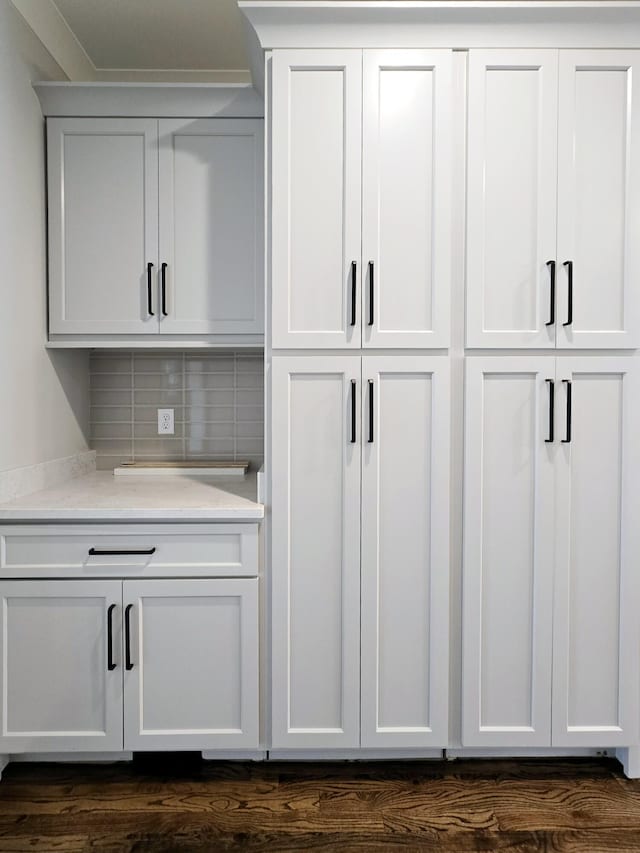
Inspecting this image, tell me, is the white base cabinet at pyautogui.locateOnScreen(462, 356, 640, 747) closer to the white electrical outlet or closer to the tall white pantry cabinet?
the tall white pantry cabinet

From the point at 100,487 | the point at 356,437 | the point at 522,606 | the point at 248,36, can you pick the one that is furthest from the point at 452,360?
the point at 100,487

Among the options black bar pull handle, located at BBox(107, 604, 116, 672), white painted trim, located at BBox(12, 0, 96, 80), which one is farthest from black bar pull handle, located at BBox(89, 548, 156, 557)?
white painted trim, located at BBox(12, 0, 96, 80)

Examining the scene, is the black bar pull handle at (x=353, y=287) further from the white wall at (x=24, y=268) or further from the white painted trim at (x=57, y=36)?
the white painted trim at (x=57, y=36)

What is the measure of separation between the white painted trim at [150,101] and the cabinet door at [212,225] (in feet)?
0.13

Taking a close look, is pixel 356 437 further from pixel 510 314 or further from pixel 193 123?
pixel 193 123

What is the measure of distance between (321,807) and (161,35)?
9.38 ft

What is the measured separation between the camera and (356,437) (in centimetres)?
186

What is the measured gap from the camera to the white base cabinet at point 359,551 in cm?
187

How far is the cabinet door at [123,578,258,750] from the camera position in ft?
6.20

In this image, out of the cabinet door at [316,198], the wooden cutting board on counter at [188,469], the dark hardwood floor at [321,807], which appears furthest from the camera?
the wooden cutting board on counter at [188,469]

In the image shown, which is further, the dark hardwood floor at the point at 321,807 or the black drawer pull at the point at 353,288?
the black drawer pull at the point at 353,288

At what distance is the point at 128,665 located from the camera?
1.87 metres

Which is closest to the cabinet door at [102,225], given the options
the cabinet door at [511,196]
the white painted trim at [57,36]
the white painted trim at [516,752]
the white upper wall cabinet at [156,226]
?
the white upper wall cabinet at [156,226]

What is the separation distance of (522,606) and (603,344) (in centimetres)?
86
